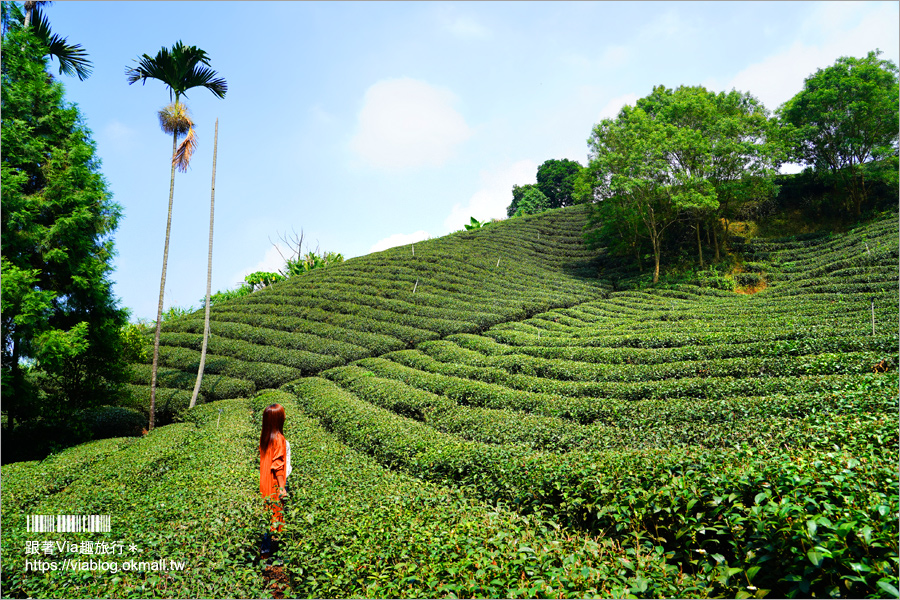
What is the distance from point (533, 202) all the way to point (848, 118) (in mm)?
39592

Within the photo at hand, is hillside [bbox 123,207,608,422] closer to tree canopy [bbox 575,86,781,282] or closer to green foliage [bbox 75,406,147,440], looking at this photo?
green foliage [bbox 75,406,147,440]

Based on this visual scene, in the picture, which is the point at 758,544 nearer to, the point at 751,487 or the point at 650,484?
the point at 751,487

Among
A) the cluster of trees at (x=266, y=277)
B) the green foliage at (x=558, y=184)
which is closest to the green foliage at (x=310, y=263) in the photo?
the cluster of trees at (x=266, y=277)

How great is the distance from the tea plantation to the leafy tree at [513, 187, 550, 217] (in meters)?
42.1

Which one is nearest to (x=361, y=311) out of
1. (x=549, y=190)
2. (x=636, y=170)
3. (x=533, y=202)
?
(x=636, y=170)

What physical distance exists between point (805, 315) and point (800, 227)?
19.6 meters

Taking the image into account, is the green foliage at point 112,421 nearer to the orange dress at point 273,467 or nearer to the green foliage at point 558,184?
the orange dress at point 273,467

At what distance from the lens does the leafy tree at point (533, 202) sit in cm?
6306

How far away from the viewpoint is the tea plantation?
11.9 ft

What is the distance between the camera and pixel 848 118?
83.9ft

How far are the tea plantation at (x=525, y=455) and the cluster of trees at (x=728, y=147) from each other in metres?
6.22

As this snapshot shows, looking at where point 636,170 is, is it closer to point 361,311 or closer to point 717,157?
point 717,157

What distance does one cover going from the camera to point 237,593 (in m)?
4.10

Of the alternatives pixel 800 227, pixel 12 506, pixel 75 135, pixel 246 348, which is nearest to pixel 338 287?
pixel 246 348
